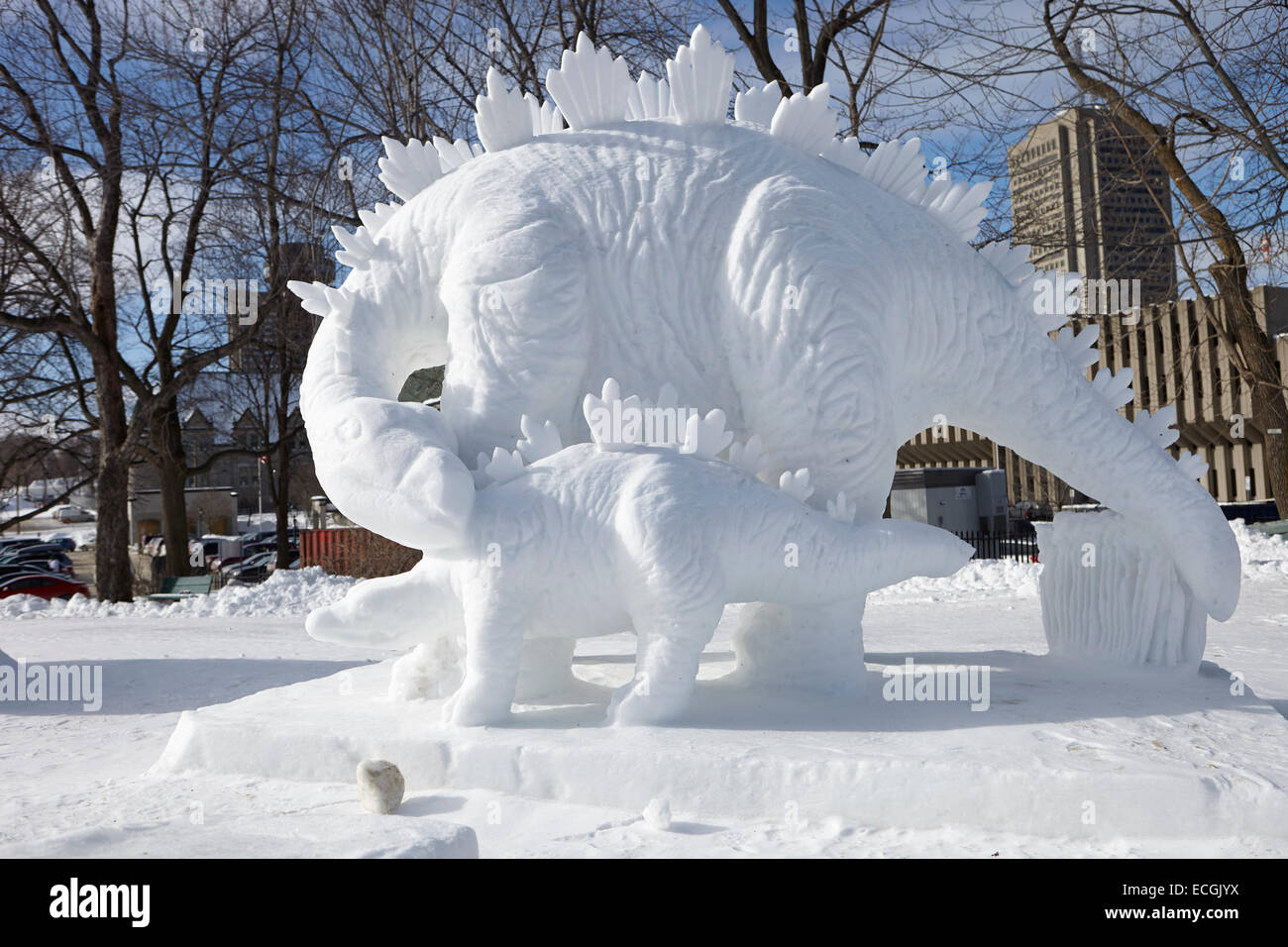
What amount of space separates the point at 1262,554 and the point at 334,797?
10438 millimetres

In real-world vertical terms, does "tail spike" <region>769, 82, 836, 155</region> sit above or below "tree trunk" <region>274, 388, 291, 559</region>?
above

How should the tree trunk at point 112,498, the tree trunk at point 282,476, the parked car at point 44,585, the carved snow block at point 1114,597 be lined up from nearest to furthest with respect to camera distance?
the carved snow block at point 1114,597 → the tree trunk at point 112,498 → the parked car at point 44,585 → the tree trunk at point 282,476

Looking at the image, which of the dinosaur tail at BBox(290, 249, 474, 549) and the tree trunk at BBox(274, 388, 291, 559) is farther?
the tree trunk at BBox(274, 388, 291, 559)

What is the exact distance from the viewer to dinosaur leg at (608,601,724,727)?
322cm

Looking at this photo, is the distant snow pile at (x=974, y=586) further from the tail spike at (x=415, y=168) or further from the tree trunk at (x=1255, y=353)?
the tail spike at (x=415, y=168)

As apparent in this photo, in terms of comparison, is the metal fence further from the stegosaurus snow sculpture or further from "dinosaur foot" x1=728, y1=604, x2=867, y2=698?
"dinosaur foot" x1=728, y1=604, x2=867, y2=698

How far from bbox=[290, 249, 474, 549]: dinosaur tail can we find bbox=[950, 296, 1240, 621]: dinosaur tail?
7.31ft

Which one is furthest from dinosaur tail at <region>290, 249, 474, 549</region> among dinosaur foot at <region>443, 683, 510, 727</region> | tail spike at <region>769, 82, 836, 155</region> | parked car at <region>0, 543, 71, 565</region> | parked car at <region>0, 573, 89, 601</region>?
parked car at <region>0, 543, 71, 565</region>

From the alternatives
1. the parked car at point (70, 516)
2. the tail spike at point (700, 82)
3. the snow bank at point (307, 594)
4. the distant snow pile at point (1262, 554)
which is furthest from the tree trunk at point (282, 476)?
the parked car at point (70, 516)

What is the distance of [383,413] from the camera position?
11.3ft

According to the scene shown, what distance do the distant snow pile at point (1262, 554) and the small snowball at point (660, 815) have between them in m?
8.32

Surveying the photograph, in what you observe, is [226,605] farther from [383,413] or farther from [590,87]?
[590,87]

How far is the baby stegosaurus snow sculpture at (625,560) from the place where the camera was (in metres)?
3.22
